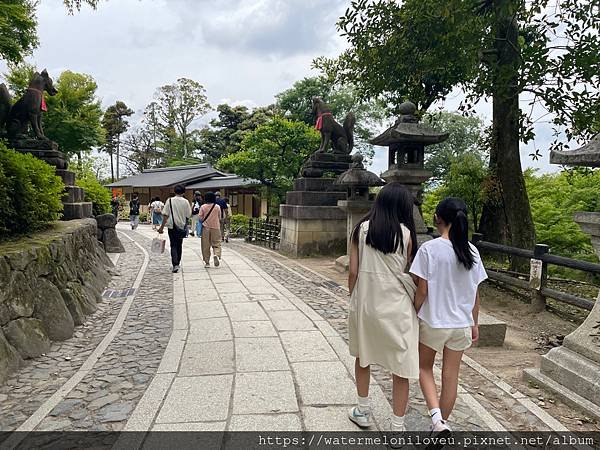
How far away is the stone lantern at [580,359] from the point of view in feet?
11.1

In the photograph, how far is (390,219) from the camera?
108 inches

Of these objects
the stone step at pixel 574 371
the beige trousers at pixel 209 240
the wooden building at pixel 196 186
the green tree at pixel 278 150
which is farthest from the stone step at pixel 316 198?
the wooden building at pixel 196 186

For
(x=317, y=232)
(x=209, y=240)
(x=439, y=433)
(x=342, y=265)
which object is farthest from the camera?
(x=317, y=232)

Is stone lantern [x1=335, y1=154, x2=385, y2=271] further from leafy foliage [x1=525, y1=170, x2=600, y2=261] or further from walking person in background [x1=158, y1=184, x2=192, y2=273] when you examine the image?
leafy foliage [x1=525, y1=170, x2=600, y2=261]

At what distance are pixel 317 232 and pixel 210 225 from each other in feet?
12.4

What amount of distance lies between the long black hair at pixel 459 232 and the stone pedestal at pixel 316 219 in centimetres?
934

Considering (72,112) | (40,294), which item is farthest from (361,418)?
(72,112)

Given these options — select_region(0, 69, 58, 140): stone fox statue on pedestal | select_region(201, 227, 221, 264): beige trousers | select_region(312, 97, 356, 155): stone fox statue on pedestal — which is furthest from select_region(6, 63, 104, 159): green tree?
select_region(201, 227, 221, 264): beige trousers

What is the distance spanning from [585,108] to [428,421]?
6.66 m

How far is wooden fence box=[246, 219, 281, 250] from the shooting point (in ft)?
49.8

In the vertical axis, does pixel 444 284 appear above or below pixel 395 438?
above

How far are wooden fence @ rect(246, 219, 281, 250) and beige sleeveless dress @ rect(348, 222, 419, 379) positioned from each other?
39.2 ft

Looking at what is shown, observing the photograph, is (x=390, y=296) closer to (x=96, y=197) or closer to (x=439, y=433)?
(x=439, y=433)

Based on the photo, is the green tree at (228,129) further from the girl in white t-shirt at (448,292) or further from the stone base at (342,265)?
the girl in white t-shirt at (448,292)
